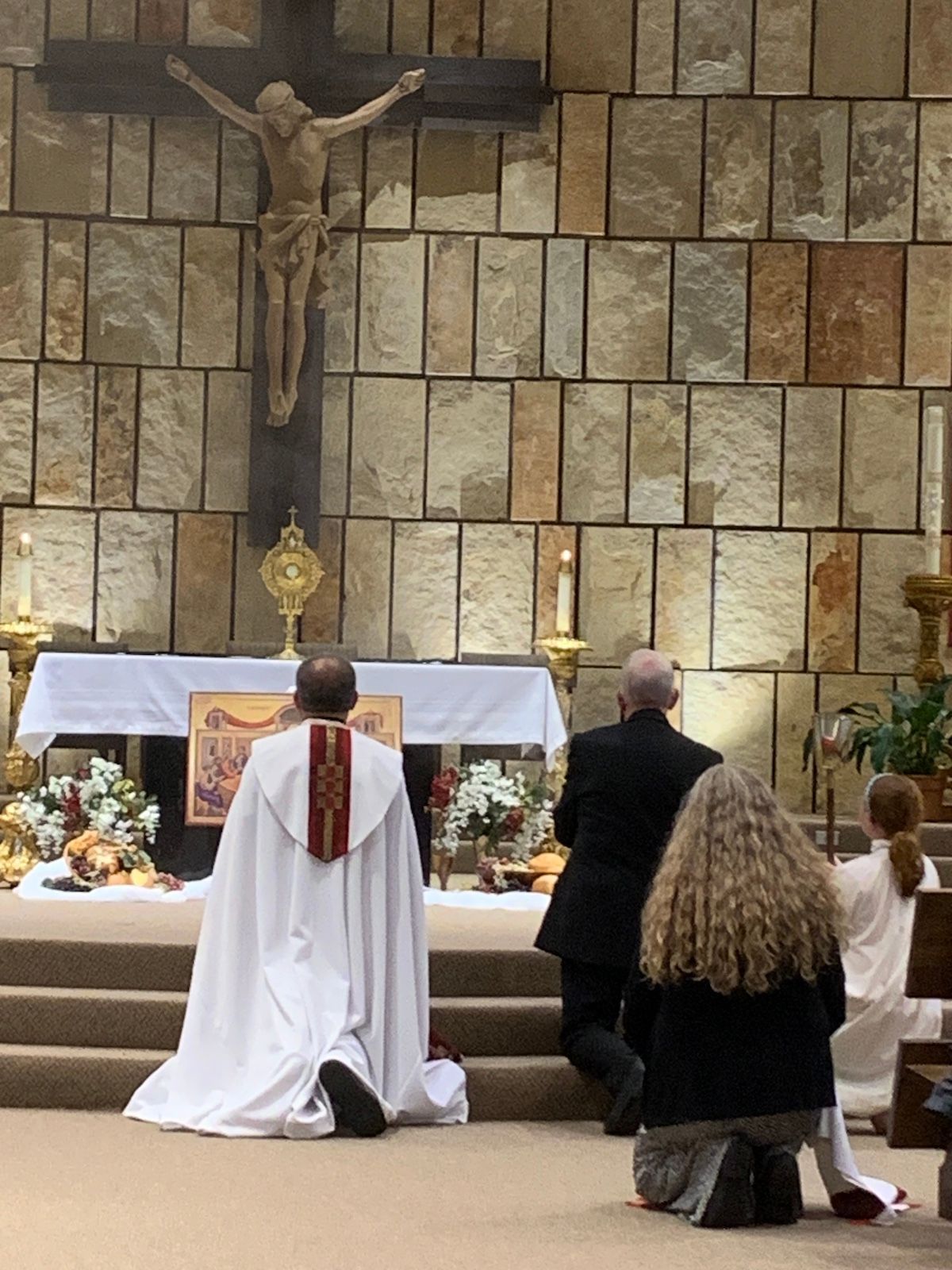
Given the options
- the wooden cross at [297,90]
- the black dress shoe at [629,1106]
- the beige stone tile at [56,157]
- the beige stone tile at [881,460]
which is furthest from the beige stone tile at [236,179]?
the black dress shoe at [629,1106]

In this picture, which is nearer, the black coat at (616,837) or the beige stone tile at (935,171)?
the black coat at (616,837)

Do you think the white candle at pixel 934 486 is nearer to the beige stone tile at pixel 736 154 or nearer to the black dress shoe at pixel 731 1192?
the beige stone tile at pixel 736 154

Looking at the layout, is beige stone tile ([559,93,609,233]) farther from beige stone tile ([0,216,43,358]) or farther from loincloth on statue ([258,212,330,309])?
beige stone tile ([0,216,43,358])

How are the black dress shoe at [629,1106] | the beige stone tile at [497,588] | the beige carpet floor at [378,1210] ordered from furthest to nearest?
the beige stone tile at [497,588] → the black dress shoe at [629,1106] → the beige carpet floor at [378,1210]

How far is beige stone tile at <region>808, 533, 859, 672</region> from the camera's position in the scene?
10.4 meters

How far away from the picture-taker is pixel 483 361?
34.4 feet

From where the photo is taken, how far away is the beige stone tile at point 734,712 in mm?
10336

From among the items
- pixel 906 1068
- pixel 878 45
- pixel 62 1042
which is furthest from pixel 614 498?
pixel 906 1068

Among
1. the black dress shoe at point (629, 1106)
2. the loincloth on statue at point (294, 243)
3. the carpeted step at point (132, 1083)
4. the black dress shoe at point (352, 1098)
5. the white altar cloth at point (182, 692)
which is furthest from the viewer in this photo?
the loincloth on statue at point (294, 243)

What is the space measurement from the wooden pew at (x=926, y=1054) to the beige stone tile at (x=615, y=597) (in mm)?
5636

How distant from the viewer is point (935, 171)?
413 inches

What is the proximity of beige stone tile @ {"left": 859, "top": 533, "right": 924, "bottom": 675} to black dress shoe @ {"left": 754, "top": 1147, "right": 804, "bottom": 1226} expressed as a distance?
19.0ft

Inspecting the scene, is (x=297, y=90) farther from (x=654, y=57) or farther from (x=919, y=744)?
(x=919, y=744)

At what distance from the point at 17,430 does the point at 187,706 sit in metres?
2.32
